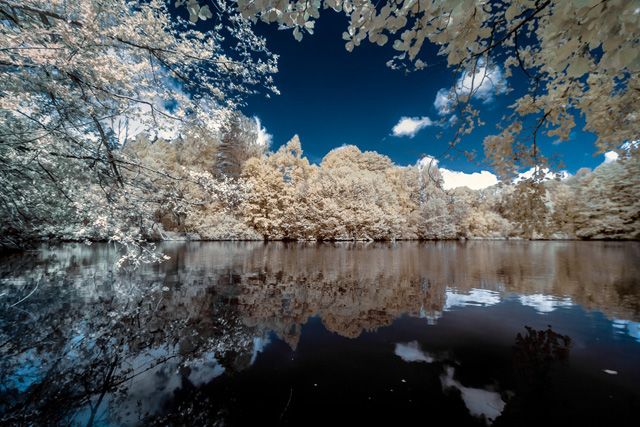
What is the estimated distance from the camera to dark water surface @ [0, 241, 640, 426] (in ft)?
10.0

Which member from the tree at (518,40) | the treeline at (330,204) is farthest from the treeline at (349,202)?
the tree at (518,40)

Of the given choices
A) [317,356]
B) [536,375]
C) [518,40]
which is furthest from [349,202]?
[518,40]

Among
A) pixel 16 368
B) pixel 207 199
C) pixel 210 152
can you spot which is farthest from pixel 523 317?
pixel 210 152

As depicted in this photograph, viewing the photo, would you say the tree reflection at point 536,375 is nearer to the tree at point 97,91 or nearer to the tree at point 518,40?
the tree at point 518,40

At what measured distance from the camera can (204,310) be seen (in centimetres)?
656

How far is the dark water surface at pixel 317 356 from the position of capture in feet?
10.0

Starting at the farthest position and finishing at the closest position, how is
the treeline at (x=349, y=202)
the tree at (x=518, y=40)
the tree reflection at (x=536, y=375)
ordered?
the treeline at (x=349, y=202) → the tree reflection at (x=536, y=375) → the tree at (x=518, y=40)

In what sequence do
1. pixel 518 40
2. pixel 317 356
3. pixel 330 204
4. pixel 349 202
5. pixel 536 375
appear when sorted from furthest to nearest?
pixel 349 202
pixel 330 204
pixel 317 356
pixel 536 375
pixel 518 40

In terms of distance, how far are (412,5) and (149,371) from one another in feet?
16.5

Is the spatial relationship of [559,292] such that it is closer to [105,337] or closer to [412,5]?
[412,5]

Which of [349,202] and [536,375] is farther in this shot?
[349,202]

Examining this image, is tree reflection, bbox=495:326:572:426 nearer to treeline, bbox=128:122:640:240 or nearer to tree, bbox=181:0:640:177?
tree, bbox=181:0:640:177

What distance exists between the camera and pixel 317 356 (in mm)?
4453

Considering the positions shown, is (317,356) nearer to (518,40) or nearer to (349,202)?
(518,40)
